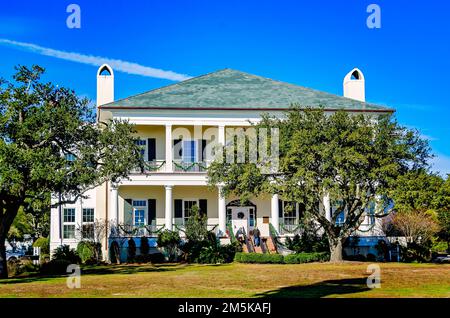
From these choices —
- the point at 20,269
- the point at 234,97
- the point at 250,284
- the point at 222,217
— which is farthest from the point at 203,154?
the point at 250,284

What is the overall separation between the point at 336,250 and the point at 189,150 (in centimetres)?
1220

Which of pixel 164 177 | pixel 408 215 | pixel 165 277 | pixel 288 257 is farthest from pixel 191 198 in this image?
pixel 165 277

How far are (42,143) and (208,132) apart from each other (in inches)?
675

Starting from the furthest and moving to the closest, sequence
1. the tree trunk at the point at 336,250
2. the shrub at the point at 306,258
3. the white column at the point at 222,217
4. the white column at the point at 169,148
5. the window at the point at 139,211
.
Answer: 1. the window at the point at 139,211
2. the white column at the point at 169,148
3. the white column at the point at 222,217
4. the shrub at the point at 306,258
5. the tree trunk at the point at 336,250

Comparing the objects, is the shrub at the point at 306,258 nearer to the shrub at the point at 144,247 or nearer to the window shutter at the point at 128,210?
the shrub at the point at 144,247

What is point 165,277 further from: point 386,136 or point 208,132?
point 208,132

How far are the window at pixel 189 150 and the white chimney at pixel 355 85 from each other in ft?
38.9

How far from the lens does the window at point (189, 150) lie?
4188cm

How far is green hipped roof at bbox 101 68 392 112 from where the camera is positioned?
4078 centimetres

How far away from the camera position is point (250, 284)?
2192 centimetres

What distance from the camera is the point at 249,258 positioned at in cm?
3481

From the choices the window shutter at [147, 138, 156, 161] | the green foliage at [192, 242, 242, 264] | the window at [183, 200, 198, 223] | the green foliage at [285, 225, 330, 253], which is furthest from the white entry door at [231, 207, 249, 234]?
the window shutter at [147, 138, 156, 161]

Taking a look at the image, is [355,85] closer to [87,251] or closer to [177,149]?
[177,149]

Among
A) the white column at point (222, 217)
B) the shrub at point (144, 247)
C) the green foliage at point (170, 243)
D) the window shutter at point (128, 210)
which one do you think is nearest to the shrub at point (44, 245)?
the window shutter at point (128, 210)
